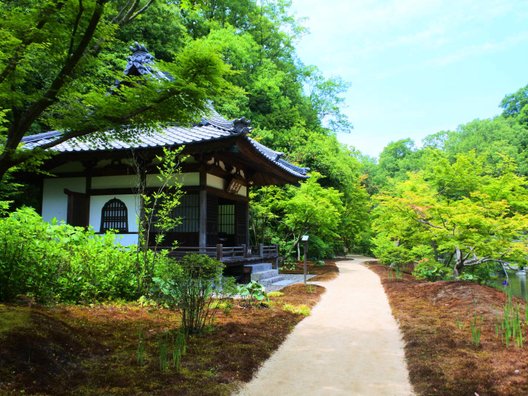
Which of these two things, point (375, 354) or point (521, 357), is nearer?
point (521, 357)

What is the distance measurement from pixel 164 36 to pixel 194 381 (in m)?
18.9

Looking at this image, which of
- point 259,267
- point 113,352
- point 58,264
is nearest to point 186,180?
point 259,267

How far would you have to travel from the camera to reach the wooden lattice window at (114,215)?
11.6 m

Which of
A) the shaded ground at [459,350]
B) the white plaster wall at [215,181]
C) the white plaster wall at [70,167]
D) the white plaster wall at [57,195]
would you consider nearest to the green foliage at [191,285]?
the shaded ground at [459,350]

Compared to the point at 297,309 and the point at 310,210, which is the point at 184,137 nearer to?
the point at 297,309

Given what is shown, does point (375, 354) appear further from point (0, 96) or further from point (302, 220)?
point (302, 220)

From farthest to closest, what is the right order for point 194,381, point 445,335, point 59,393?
point 445,335, point 194,381, point 59,393

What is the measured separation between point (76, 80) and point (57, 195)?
8.57 metres

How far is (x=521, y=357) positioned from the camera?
4.58m

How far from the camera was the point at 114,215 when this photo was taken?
38.3 feet

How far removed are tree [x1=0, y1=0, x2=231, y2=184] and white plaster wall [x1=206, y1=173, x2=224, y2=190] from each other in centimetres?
648

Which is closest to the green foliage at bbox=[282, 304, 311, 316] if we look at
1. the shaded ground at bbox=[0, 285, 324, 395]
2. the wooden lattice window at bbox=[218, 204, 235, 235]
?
the shaded ground at bbox=[0, 285, 324, 395]

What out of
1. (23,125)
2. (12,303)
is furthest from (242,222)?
(23,125)

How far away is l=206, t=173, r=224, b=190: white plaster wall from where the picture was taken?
11.6 m
